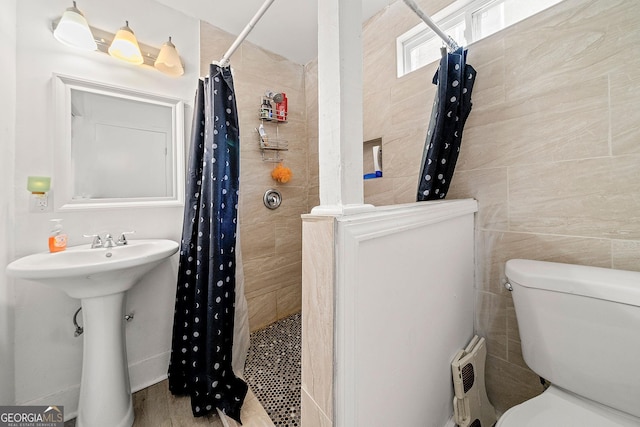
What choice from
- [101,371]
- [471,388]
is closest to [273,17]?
[101,371]

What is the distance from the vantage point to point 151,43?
138cm

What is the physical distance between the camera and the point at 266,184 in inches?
73.3

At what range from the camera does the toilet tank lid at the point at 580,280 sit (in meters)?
0.68

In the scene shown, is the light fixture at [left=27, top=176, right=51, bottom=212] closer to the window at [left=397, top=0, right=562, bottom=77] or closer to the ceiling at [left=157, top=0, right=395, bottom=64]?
the ceiling at [left=157, top=0, right=395, bottom=64]

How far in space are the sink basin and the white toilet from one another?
1.49 m

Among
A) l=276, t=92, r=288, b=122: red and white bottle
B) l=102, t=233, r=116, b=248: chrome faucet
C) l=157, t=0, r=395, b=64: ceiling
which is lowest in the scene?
l=102, t=233, r=116, b=248: chrome faucet

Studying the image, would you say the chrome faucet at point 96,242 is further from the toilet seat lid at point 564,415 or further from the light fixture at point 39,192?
the toilet seat lid at point 564,415

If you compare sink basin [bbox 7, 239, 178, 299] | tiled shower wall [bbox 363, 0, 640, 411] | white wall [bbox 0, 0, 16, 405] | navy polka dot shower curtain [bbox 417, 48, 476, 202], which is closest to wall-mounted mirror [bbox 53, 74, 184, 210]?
white wall [bbox 0, 0, 16, 405]

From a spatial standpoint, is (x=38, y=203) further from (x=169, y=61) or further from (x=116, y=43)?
(x=169, y=61)

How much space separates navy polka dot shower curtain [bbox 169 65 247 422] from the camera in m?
1.11

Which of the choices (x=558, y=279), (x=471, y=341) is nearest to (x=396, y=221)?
(x=558, y=279)

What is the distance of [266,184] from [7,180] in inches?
50.8

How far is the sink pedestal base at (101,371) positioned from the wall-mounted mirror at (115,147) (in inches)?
22.0

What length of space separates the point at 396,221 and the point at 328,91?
0.40 meters
